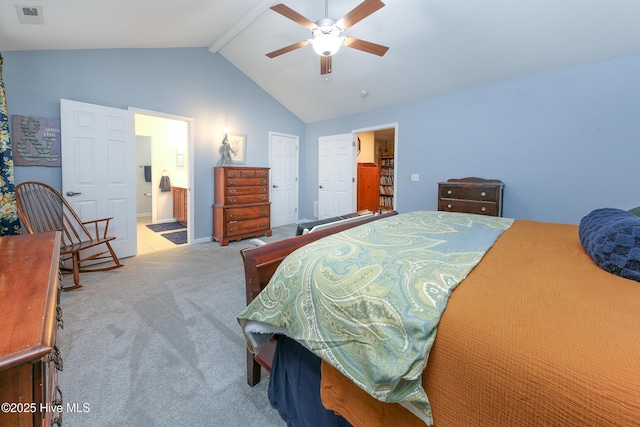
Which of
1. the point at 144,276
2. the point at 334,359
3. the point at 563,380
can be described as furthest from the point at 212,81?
the point at 563,380

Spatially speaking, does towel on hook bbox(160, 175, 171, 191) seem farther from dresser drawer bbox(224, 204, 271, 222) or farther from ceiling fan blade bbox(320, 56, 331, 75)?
ceiling fan blade bbox(320, 56, 331, 75)

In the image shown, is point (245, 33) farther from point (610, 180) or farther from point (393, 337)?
point (610, 180)

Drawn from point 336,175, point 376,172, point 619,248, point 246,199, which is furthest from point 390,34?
point 376,172

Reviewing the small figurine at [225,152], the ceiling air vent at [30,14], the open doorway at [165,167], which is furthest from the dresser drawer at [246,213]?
the ceiling air vent at [30,14]

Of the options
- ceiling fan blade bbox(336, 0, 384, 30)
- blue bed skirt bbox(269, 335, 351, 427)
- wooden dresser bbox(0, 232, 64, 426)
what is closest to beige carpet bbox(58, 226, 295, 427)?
blue bed skirt bbox(269, 335, 351, 427)

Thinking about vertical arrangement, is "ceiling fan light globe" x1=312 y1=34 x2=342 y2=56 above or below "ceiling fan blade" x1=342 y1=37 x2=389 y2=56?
below

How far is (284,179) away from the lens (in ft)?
19.2

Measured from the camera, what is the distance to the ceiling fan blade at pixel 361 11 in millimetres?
2043

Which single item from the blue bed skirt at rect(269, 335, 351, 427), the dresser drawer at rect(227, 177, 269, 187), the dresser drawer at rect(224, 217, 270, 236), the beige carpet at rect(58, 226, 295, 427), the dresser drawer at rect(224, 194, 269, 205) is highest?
the dresser drawer at rect(227, 177, 269, 187)

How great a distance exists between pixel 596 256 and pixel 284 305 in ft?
4.04

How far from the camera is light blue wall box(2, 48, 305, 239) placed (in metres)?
2.90

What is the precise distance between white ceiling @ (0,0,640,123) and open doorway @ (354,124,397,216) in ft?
8.08

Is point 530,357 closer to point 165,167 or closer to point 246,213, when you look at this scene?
point 246,213

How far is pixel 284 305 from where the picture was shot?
104 centimetres
